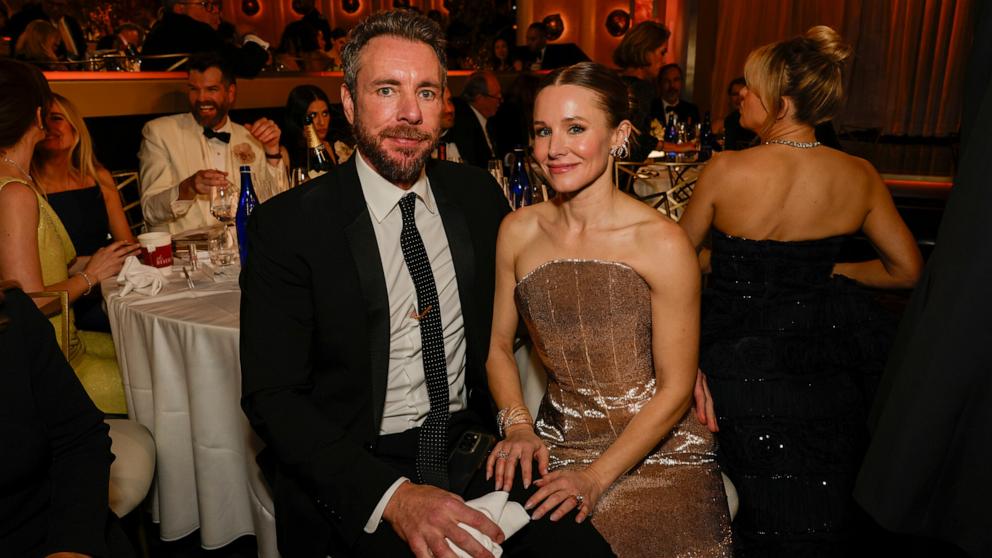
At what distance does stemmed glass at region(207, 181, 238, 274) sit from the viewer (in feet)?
8.31

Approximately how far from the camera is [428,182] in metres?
1.79

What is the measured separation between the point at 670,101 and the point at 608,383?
17.7 feet

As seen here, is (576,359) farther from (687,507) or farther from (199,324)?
(199,324)

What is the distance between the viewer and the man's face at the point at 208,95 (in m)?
3.71

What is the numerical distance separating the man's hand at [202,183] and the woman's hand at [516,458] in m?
1.65

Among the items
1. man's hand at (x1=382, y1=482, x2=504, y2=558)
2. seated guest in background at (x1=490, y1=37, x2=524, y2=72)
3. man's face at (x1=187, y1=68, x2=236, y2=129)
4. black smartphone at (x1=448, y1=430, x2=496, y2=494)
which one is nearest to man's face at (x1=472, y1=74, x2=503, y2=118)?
man's face at (x1=187, y1=68, x2=236, y2=129)

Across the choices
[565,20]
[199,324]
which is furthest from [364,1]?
[199,324]

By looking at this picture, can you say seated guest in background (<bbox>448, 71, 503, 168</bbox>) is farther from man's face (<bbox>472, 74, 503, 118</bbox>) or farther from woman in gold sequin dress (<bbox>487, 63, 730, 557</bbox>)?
woman in gold sequin dress (<bbox>487, 63, 730, 557</bbox>)

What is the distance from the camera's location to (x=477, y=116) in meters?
5.56

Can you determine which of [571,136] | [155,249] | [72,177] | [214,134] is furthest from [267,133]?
[571,136]

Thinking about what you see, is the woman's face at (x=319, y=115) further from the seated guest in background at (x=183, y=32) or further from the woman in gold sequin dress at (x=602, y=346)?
the woman in gold sequin dress at (x=602, y=346)

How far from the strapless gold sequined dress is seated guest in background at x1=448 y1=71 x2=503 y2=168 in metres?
3.77

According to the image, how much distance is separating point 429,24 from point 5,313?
996 mm

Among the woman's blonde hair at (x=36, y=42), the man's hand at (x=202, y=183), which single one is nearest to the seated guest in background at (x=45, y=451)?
the man's hand at (x=202, y=183)
